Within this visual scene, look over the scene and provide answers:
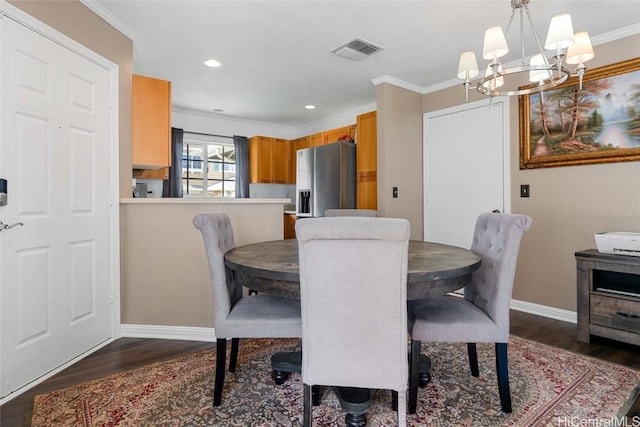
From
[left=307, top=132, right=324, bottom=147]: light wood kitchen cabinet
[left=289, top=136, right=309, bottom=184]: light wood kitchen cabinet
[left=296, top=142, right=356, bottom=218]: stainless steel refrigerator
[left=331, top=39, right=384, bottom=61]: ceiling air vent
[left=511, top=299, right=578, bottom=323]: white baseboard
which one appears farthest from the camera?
[left=289, top=136, right=309, bottom=184]: light wood kitchen cabinet

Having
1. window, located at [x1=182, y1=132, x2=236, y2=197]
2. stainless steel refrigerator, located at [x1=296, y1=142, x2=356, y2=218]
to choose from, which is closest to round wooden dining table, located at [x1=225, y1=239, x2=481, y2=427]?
stainless steel refrigerator, located at [x1=296, y1=142, x2=356, y2=218]

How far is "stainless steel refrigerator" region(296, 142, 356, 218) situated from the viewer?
4273 millimetres

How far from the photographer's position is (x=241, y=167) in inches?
219

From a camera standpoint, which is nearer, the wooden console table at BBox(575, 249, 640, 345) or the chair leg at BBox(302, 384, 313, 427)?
the chair leg at BBox(302, 384, 313, 427)

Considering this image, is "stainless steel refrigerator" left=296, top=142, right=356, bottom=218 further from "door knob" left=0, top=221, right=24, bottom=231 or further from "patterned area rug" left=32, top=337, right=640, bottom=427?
"door knob" left=0, top=221, right=24, bottom=231

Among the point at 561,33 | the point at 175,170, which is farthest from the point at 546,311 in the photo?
the point at 175,170

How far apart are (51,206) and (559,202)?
3.87m

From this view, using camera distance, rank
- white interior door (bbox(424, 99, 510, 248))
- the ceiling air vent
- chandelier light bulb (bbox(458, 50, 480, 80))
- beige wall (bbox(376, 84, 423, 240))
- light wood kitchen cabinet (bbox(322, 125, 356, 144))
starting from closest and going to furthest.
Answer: chandelier light bulb (bbox(458, 50, 480, 80))
the ceiling air vent
white interior door (bbox(424, 99, 510, 248))
beige wall (bbox(376, 84, 423, 240))
light wood kitchen cabinet (bbox(322, 125, 356, 144))

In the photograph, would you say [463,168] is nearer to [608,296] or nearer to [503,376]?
[608,296]

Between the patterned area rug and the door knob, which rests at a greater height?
the door knob

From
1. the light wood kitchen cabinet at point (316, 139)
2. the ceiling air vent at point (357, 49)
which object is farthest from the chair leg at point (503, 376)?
the light wood kitchen cabinet at point (316, 139)

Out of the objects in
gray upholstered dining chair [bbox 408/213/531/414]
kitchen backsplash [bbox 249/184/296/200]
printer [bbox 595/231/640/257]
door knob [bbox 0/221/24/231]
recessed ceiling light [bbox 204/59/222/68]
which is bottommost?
gray upholstered dining chair [bbox 408/213/531/414]

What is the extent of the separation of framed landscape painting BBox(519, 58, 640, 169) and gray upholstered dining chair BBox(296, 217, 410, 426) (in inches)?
103

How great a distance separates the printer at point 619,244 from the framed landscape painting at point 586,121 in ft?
2.28
